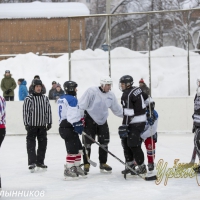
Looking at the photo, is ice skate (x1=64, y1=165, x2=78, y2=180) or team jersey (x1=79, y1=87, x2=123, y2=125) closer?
ice skate (x1=64, y1=165, x2=78, y2=180)

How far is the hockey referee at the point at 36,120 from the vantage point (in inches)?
382

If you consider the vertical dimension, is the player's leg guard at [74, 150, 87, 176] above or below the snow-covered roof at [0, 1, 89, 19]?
below

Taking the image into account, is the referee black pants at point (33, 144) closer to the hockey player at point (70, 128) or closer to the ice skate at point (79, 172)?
the hockey player at point (70, 128)

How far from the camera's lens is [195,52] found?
17812mm

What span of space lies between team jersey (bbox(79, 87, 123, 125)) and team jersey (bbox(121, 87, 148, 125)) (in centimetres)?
71

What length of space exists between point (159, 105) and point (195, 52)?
2797mm

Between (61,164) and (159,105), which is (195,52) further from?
(61,164)

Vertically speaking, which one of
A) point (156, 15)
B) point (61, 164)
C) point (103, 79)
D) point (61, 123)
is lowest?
point (61, 164)

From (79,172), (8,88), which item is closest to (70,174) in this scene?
(79,172)

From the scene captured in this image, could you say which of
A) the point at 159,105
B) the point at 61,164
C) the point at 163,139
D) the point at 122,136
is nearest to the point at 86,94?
the point at 122,136

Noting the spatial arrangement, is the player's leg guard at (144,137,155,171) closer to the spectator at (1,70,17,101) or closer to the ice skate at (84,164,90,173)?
the ice skate at (84,164,90,173)

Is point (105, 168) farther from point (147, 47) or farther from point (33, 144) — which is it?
point (147, 47)

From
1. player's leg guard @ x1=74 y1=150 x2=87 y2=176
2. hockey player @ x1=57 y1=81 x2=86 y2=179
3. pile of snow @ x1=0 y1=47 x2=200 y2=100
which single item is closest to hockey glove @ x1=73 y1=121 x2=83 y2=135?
hockey player @ x1=57 y1=81 x2=86 y2=179

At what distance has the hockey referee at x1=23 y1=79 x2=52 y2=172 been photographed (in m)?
9.70
